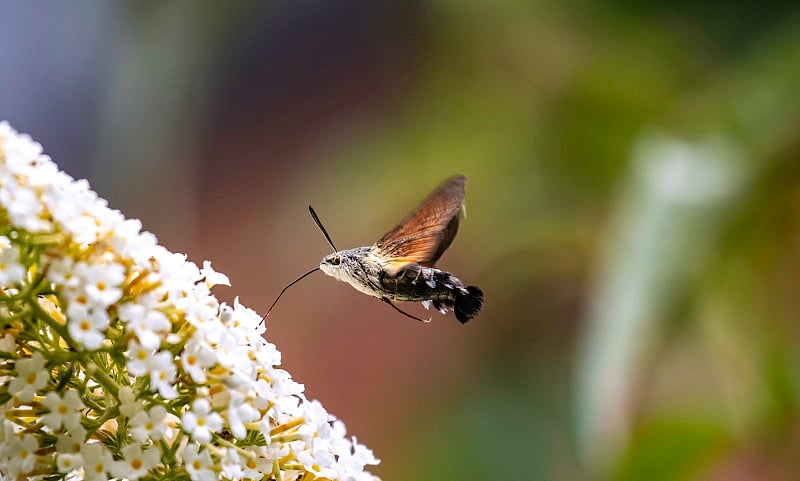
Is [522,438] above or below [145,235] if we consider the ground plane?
above

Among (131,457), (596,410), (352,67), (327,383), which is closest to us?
(131,457)

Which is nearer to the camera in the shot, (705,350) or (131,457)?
(131,457)

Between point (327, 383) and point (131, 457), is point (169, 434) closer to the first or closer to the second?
point (131, 457)

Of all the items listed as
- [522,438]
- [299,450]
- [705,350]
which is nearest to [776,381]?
[705,350]

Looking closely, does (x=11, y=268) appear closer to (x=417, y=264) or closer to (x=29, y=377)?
(x=29, y=377)

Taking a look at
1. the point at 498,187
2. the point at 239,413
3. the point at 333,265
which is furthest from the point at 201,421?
the point at 498,187

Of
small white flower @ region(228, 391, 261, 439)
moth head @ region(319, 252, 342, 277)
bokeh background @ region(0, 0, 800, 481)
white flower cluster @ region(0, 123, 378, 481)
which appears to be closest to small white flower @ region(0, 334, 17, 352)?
white flower cluster @ region(0, 123, 378, 481)

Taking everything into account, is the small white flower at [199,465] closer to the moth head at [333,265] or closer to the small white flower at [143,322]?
the small white flower at [143,322]
